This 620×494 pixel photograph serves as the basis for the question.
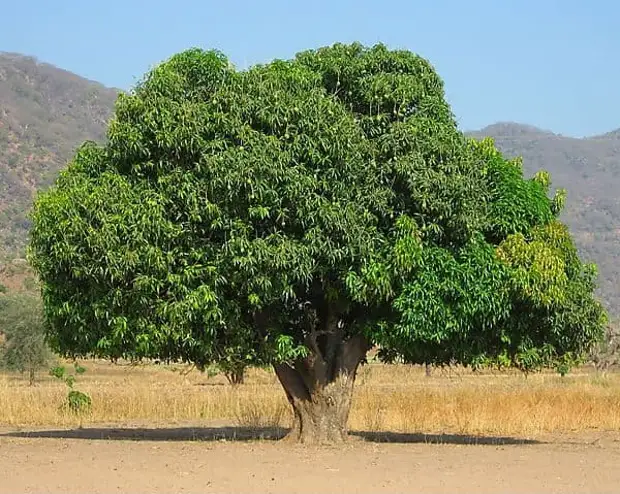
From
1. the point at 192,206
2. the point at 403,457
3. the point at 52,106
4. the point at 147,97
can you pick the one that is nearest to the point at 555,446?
the point at 403,457

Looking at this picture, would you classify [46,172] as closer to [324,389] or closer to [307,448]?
[324,389]

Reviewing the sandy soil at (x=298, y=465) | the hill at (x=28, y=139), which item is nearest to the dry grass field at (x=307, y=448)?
the sandy soil at (x=298, y=465)

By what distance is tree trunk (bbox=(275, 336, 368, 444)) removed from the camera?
789 inches

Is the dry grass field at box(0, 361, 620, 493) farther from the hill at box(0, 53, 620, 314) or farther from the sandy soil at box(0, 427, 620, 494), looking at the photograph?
the hill at box(0, 53, 620, 314)

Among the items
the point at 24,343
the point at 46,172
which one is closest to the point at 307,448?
the point at 24,343

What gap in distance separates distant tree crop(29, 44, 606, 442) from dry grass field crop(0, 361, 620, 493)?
1.84 meters

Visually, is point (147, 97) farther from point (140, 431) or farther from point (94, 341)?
point (140, 431)

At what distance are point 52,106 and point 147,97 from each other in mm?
179581

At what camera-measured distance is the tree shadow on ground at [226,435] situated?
22000 mm

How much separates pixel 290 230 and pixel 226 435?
7071 mm

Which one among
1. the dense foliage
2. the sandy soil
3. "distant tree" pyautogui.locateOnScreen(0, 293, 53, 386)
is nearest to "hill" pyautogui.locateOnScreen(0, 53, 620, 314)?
"distant tree" pyautogui.locateOnScreen(0, 293, 53, 386)

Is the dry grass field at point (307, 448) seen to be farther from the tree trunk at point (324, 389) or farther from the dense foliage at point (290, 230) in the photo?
the dense foliage at point (290, 230)

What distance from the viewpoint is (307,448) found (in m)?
19.3

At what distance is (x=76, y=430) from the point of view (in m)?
24.8
